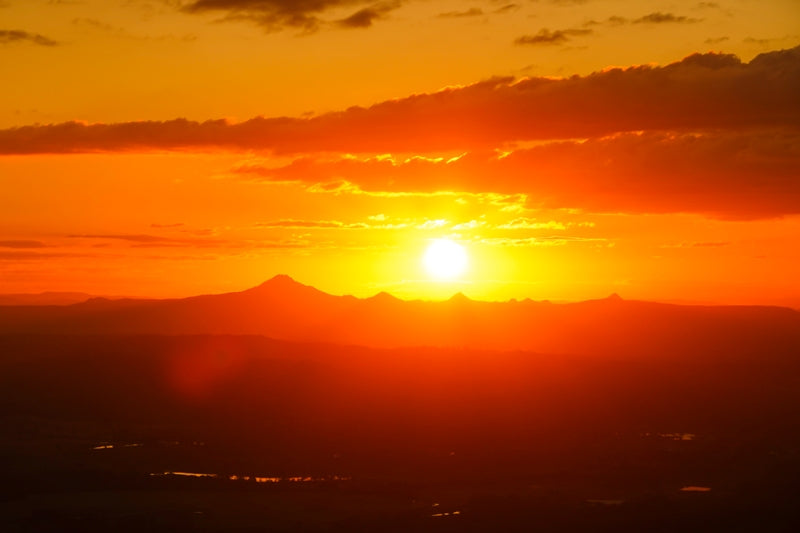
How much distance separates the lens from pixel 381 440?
274 ft

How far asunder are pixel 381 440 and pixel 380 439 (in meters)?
0.45

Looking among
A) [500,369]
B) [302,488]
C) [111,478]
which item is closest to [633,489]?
[302,488]

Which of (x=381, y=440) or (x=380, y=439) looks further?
(x=380, y=439)

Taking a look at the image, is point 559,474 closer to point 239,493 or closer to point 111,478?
point 239,493

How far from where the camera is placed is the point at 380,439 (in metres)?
84.1

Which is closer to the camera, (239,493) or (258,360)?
(239,493)

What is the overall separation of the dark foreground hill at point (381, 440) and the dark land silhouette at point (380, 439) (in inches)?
10.4

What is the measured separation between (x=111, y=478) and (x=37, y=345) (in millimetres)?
80468

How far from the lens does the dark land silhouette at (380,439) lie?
194 ft

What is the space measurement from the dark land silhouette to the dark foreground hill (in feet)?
0.87

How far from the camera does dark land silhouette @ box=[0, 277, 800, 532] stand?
5916cm

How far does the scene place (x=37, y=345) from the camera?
140 meters

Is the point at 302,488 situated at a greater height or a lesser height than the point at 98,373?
lesser

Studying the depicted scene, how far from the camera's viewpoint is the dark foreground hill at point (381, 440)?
→ 2328 inches
